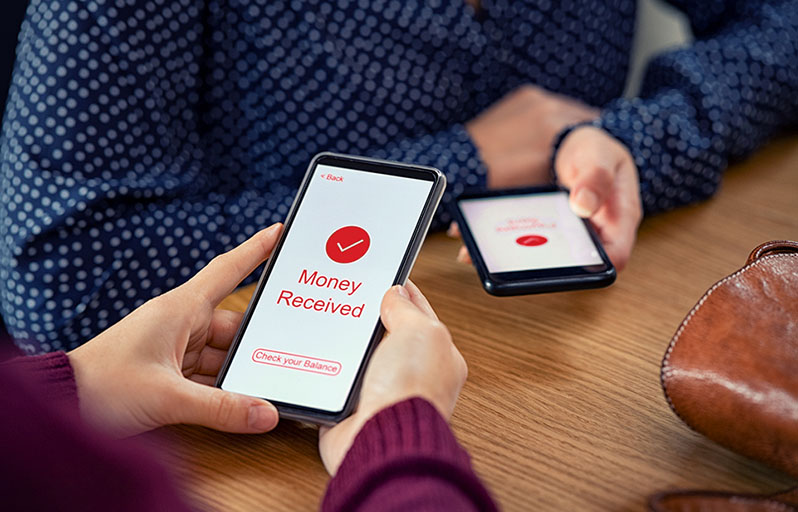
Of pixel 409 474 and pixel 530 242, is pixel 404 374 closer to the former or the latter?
pixel 409 474

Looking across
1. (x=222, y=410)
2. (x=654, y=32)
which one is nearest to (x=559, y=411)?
(x=222, y=410)

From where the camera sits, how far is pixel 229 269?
0.51 metres

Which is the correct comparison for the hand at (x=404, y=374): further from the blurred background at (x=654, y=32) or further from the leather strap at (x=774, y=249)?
the blurred background at (x=654, y=32)

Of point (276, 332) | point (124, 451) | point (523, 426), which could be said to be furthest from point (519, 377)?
point (124, 451)

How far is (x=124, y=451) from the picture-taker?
26 centimetres

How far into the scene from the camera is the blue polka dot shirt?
1.95ft

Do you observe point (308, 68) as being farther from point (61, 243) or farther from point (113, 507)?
point (113, 507)

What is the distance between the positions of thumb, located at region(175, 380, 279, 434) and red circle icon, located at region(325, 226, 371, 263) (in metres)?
0.12

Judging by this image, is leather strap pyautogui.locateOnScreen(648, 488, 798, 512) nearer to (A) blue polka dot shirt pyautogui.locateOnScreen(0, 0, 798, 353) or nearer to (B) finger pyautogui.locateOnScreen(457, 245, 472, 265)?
(B) finger pyautogui.locateOnScreen(457, 245, 472, 265)

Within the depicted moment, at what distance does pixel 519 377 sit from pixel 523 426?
51 mm

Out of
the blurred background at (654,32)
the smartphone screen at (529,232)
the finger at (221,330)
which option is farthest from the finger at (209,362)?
the blurred background at (654,32)

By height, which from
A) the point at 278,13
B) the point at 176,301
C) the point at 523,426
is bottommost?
the point at 523,426

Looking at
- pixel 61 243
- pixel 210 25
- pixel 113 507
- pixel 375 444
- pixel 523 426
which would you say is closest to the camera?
pixel 113 507

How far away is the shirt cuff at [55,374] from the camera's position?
42 centimetres
